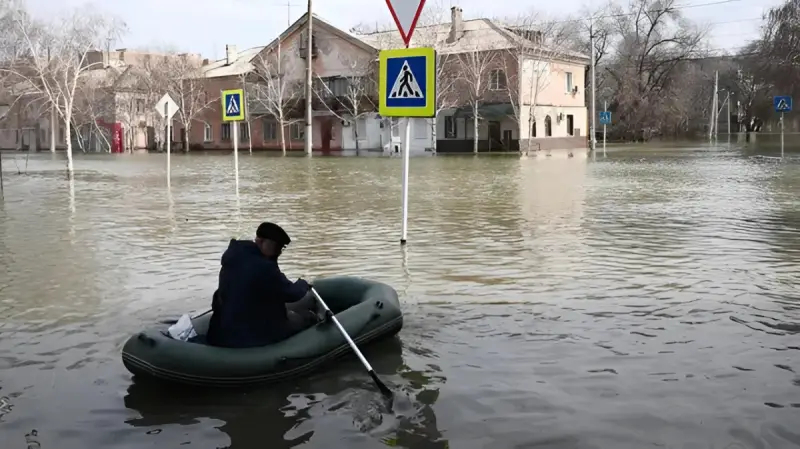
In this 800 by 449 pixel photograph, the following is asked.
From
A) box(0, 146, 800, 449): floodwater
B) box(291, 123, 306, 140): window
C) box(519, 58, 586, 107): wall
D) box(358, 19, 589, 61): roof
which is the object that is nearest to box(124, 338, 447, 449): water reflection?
box(0, 146, 800, 449): floodwater

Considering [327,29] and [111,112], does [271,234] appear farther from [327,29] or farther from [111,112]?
[111,112]

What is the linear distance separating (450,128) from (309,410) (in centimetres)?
5240

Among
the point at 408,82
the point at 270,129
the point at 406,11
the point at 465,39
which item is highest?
the point at 465,39

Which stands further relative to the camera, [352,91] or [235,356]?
[352,91]

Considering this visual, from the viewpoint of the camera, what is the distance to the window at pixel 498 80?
53656mm

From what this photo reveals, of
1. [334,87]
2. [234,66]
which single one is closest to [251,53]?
[234,66]

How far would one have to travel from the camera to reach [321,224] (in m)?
14.3

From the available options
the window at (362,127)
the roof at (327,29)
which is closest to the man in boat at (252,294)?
the roof at (327,29)

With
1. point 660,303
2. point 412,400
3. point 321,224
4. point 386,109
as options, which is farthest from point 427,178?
point 412,400

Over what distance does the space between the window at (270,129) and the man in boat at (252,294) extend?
196 ft

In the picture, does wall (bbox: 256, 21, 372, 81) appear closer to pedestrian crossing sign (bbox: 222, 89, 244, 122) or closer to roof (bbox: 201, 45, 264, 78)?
roof (bbox: 201, 45, 264, 78)

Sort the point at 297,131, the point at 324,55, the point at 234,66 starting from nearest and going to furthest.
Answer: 1. the point at 324,55
2. the point at 297,131
3. the point at 234,66

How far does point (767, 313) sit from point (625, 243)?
418cm

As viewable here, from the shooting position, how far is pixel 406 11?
991 centimetres
